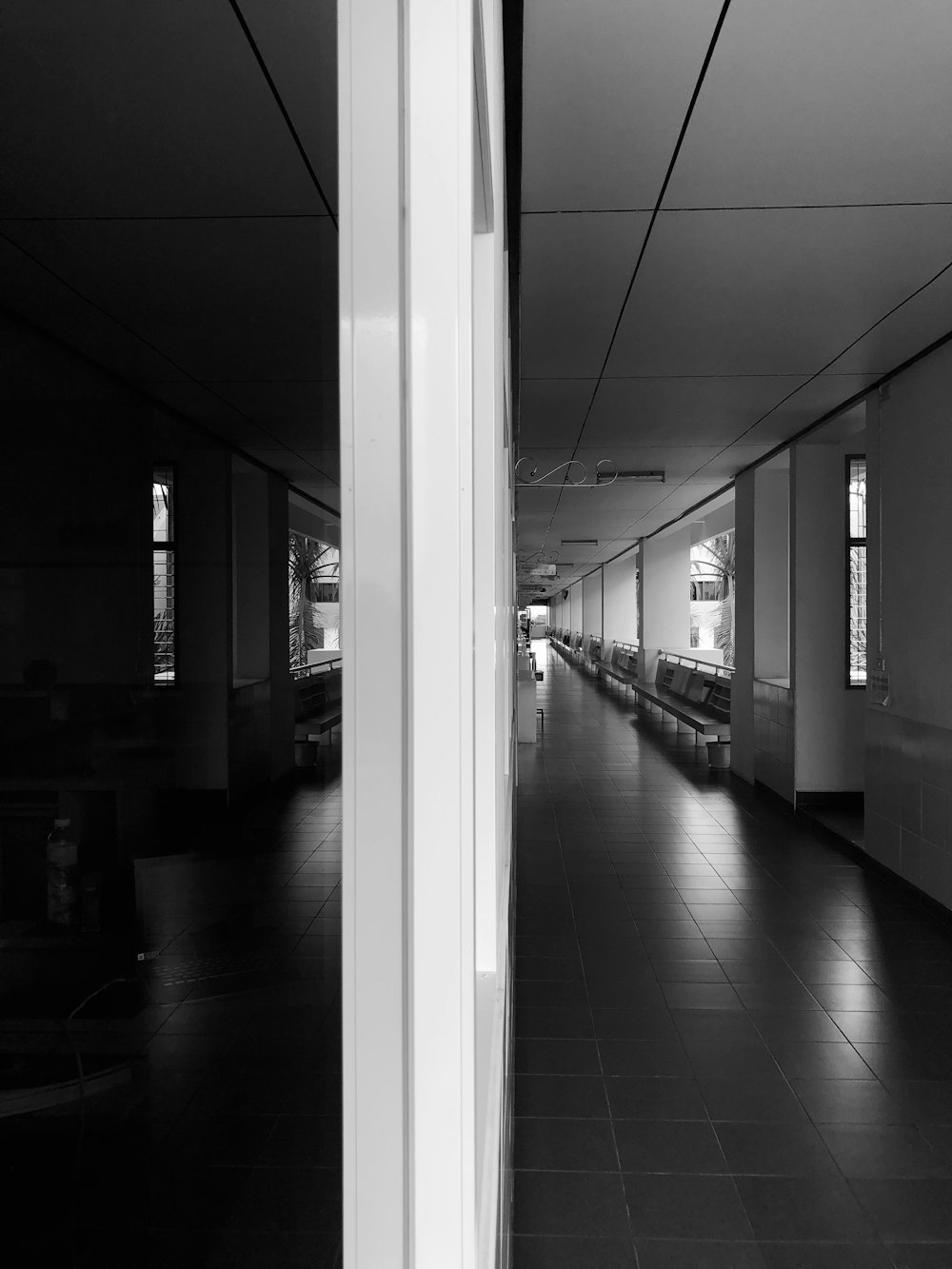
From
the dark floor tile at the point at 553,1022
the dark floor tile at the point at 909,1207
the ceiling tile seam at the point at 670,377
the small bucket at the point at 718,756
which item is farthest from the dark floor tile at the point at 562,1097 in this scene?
the small bucket at the point at 718,756

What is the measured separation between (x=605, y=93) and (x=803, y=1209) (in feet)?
9.04

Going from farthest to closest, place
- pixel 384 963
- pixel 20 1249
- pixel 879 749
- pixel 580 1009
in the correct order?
1. pixel 879 749
2. pixel 580 1009
3. pixel 384 963
4. pixel 20 1249

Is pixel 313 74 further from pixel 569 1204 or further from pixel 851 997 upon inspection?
pixel 851 997

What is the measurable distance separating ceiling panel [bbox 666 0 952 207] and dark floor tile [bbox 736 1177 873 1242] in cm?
271

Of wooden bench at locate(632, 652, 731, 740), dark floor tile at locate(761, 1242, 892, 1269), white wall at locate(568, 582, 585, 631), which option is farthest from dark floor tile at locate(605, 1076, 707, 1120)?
white wall at locate(568, 582, 585, 631)

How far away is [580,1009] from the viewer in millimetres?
3441

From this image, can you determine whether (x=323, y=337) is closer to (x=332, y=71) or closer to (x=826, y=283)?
(x=332, y=71)

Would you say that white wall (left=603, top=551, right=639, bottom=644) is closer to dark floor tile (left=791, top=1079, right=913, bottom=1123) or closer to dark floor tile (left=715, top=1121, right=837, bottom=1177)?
dark floor tile (left=791, top=1079, right=913, bottom=1123)

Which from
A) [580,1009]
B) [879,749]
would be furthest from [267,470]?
[879,749]

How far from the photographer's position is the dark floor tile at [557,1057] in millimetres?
2979

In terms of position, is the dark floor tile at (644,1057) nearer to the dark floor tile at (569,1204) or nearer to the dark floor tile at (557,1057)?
the dark floor tile at (557,1057)

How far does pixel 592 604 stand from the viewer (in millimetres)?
29438

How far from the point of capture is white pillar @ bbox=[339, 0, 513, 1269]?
17.1 inches

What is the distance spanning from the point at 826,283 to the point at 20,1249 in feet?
13.1
